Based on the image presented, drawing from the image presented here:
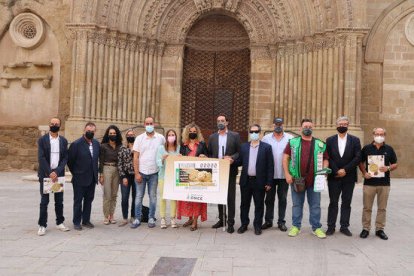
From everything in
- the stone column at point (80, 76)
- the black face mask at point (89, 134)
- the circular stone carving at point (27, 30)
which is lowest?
the black face mask at point (89, 134)

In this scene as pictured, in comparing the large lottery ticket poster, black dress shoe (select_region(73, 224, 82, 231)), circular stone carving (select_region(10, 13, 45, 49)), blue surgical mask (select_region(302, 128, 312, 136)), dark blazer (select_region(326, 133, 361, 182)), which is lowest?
black dress shoe (select_region(73, 224, 82, 231))

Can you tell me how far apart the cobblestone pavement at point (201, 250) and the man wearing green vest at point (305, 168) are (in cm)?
28

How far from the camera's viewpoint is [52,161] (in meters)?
6.97

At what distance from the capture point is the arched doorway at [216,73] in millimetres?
16844

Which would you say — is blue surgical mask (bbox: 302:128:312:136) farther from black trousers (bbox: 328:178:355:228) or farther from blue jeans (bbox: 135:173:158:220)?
blue jeans (bbox: 135:173:158:220)

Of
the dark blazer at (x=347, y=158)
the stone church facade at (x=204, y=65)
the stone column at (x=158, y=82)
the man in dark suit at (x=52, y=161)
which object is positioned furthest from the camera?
the stone column at (x=158, y=82)

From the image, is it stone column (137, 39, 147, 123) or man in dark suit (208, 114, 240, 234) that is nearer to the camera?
man in dark suit (208, 114, 240, 234)

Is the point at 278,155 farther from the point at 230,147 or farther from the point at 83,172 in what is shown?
the point at 83,172

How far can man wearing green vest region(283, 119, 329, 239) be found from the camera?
691 centimetres

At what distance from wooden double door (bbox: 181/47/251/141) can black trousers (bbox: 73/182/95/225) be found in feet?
31.3

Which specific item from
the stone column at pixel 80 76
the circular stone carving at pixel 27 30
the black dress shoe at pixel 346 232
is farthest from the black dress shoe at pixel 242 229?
the circular stone carving at pixel 27 30

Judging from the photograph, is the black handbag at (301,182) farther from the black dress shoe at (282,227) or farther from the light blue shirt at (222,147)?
the light blue shirt at (222,147)

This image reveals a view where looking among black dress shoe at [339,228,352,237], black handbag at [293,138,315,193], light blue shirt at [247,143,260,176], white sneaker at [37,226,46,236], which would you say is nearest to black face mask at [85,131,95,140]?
white sneaker at [37,226,46,236]

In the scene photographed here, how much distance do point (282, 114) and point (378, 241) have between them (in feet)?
30.2
